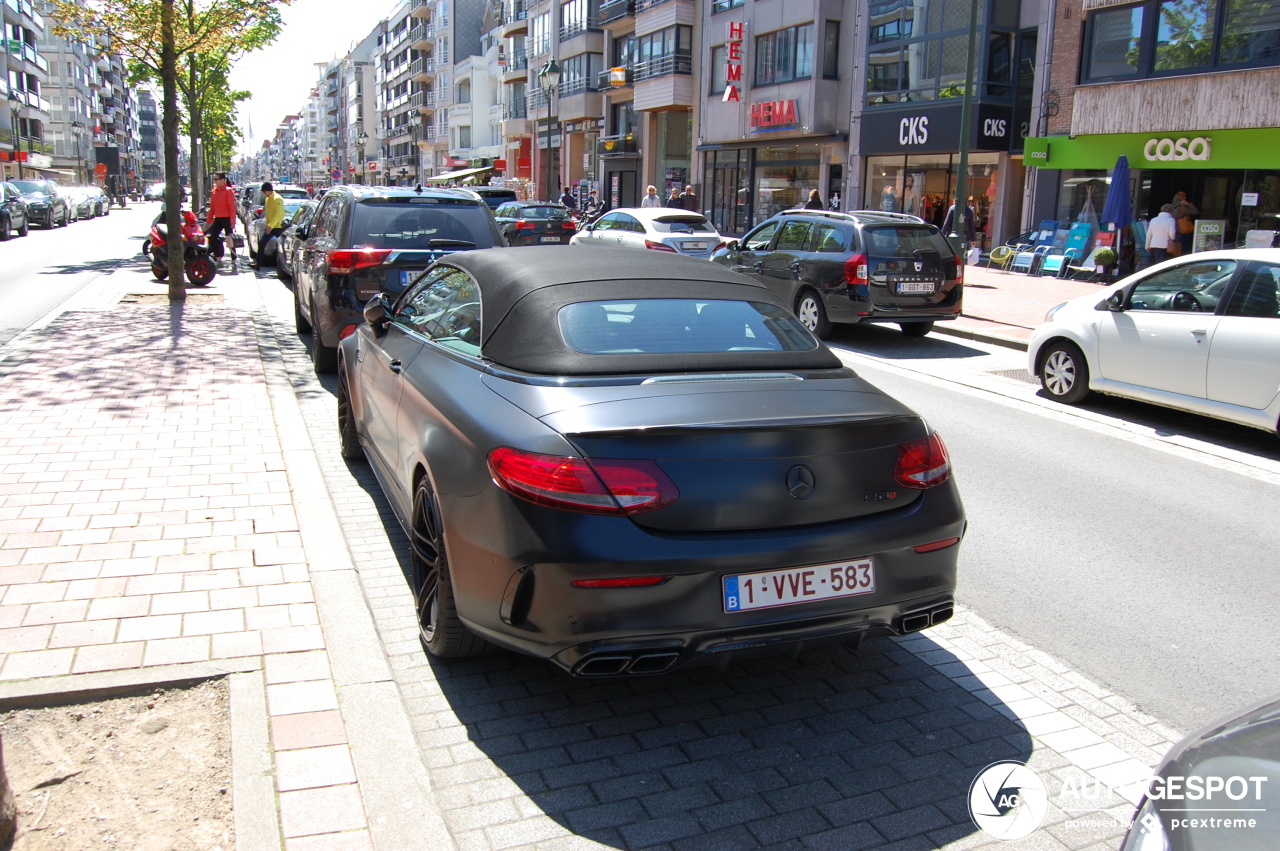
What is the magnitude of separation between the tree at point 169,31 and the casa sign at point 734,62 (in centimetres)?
2001

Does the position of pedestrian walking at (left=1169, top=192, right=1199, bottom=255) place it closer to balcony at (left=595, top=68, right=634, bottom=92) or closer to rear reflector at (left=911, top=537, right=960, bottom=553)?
rear reflector at (left=911, top=537, right=960, bottom=553)

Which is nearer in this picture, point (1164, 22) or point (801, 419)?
point (801, 419)

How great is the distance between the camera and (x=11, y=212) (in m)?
32.3

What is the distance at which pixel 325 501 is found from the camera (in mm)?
5699

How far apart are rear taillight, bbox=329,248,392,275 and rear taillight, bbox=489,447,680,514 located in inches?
252

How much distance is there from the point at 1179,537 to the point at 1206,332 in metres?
3.14

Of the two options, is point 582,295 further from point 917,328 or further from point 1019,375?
point 917,328

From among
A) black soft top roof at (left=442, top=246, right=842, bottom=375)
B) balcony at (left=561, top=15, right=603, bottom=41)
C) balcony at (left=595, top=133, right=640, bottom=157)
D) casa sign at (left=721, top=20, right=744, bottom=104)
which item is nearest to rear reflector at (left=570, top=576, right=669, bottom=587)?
black soft top roof at (left=442, top=246, right=842, bottom=375)

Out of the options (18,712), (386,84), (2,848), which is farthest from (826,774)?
(386,84)

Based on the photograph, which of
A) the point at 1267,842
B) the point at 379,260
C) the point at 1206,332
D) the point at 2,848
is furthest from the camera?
the point at 379,260

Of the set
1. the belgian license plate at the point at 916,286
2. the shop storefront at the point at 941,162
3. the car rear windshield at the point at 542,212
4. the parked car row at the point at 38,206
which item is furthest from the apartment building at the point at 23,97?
the belgian license plate at the point at 916,286

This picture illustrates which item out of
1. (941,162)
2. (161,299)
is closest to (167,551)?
(161,299)

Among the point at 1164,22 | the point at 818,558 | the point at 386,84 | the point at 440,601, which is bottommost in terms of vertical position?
the point at 440,601

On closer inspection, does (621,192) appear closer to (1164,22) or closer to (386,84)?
(1164,22)
